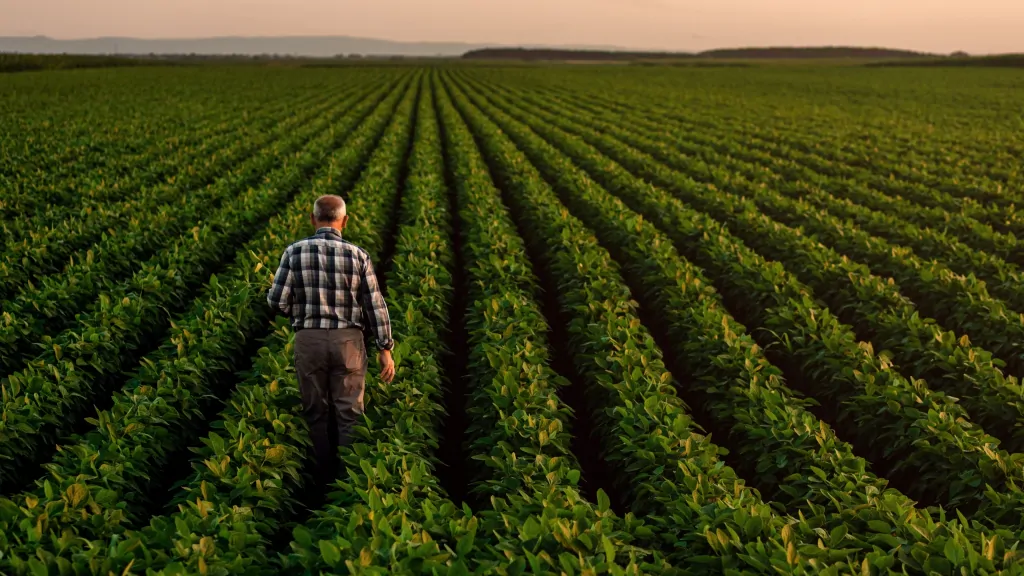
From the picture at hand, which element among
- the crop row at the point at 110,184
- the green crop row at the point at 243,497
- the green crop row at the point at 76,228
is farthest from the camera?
the crop row at the point at 110,184

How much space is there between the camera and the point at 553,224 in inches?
491

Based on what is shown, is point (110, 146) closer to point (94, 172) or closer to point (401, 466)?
point (94, 172)

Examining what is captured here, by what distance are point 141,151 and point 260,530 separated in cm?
2105

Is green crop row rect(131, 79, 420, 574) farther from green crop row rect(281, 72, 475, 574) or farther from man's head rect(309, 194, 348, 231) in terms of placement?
man's head rect(309, 194, 348, 231)

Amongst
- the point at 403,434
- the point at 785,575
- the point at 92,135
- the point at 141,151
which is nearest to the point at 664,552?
the point at 785,575

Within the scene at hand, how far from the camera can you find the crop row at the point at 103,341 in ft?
18.8

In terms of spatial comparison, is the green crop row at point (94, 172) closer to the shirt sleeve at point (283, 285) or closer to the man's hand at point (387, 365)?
the shirt sleeve at point (283, 285)

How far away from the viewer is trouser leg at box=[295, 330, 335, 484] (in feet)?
18.4

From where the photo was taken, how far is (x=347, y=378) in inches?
227

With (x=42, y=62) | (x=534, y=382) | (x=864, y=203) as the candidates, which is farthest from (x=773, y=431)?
(x=42, y=62)

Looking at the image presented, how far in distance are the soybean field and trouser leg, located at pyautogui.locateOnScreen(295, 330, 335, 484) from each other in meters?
0.19

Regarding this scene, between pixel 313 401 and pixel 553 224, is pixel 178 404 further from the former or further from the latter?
pixel 553 224

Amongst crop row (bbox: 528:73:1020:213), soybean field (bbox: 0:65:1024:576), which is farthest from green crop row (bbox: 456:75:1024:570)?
crop row (bbox: 528:73:1020:213)

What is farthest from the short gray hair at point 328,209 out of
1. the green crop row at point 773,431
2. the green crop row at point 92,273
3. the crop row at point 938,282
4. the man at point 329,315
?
the crop row at point 938,282
